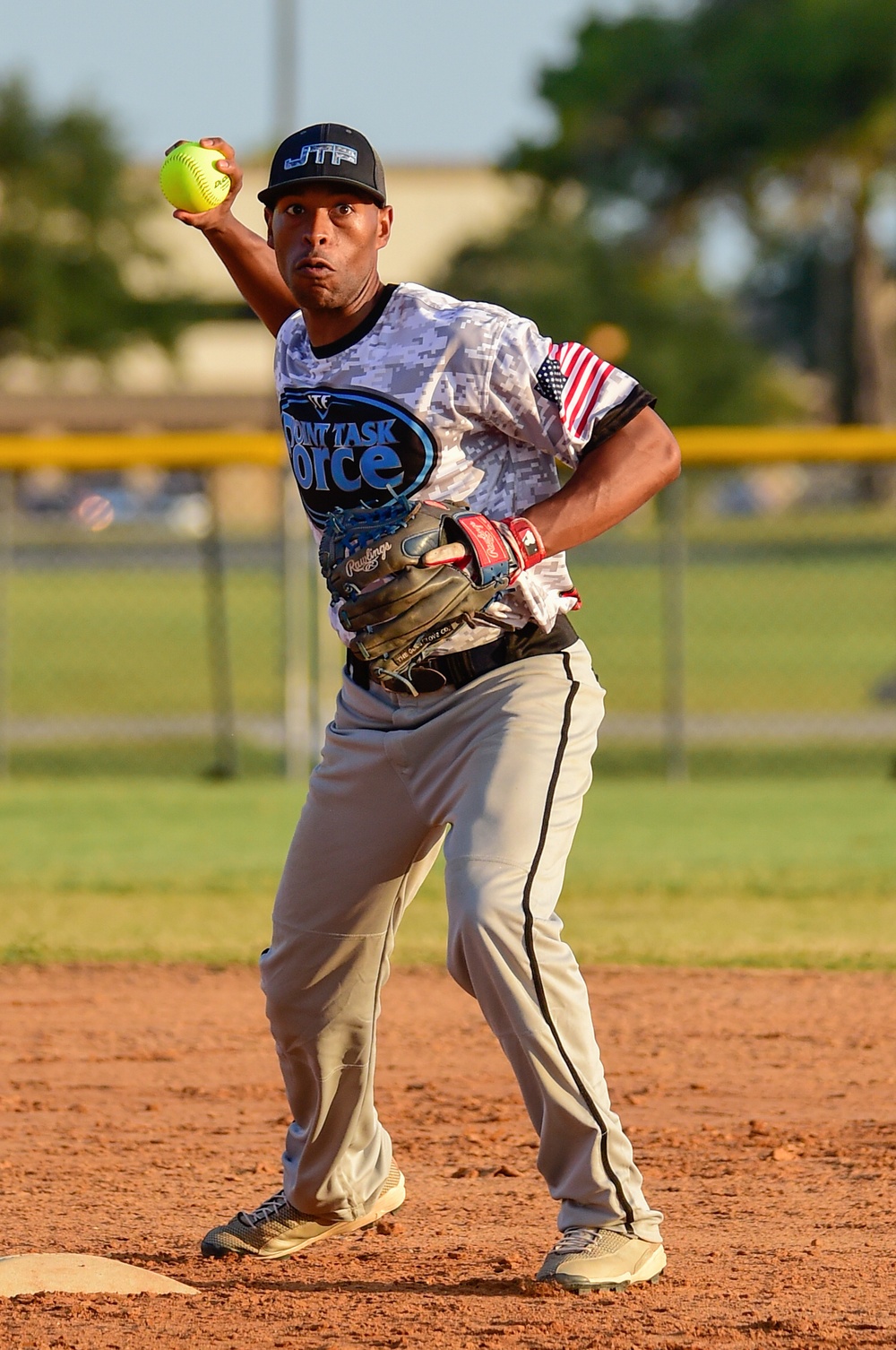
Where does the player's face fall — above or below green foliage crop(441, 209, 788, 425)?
below

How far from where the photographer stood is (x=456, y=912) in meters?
3.37

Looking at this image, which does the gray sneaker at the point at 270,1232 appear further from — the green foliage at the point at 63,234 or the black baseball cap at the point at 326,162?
the green foliage at the point at 63,234

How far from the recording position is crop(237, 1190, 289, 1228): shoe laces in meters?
→ 3.79

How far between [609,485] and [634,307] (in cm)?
4086

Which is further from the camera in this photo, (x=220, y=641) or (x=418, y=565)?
(x=220, y=641)

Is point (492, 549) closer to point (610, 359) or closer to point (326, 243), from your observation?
point (326, 243)

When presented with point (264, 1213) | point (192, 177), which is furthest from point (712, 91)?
point (264, 1213)

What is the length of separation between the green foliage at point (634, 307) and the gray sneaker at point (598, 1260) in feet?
119

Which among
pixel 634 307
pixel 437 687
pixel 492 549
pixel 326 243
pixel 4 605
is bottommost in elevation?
pixel 437 687

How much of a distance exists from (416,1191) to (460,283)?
137ft

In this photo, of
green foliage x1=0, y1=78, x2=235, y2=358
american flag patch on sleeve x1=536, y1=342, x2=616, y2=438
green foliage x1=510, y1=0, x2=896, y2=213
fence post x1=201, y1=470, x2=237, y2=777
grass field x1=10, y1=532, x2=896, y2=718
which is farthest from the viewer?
green foliage x1=0, y1=78, x2=235, y2=358

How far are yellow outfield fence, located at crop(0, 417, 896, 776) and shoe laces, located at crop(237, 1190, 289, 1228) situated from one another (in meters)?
7.50

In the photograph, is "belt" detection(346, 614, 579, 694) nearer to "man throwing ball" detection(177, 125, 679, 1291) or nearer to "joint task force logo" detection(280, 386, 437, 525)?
"man throwing ball" detection(177, 125, 679, 1291)

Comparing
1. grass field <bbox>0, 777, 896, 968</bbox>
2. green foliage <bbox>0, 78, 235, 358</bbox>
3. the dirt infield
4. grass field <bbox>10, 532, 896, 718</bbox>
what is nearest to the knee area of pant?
the dirt infield
